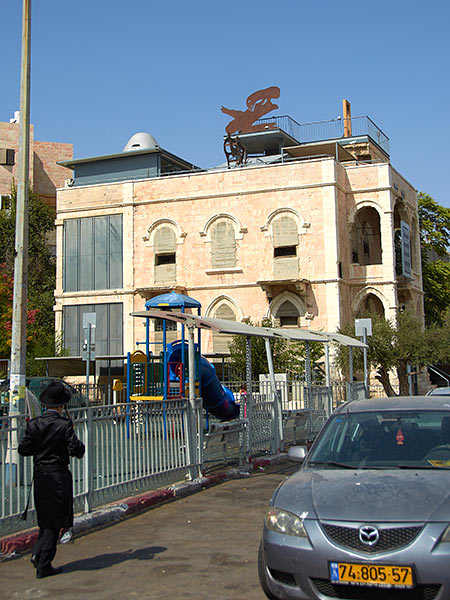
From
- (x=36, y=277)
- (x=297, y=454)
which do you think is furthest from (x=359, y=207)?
(x=297, y=454)

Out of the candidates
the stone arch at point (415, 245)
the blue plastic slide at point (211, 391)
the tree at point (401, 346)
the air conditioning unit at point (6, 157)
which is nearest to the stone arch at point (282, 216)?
the tree at point (401, 346)

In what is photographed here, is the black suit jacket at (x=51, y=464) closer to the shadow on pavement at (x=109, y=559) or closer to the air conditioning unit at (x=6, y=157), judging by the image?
the shadow on pavement at (x=109, y=559)

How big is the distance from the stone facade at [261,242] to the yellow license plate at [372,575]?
28821 mm

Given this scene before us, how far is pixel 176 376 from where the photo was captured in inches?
819

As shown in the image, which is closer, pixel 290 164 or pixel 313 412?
pixel 313 412

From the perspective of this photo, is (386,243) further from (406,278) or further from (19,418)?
(19,418)

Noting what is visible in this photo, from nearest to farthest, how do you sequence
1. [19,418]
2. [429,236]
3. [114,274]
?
[19,418] < [114,274] < [429,236]

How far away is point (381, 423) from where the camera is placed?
21.7ft

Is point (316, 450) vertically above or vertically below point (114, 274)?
below

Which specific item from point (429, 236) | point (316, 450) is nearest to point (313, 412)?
point (316, 450)

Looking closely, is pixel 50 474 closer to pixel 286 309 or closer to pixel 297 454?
pixel 297 454

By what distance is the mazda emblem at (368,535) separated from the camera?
4848mm

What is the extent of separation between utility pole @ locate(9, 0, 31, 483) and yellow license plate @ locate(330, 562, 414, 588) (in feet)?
20.0

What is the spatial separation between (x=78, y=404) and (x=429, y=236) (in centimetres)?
2998
